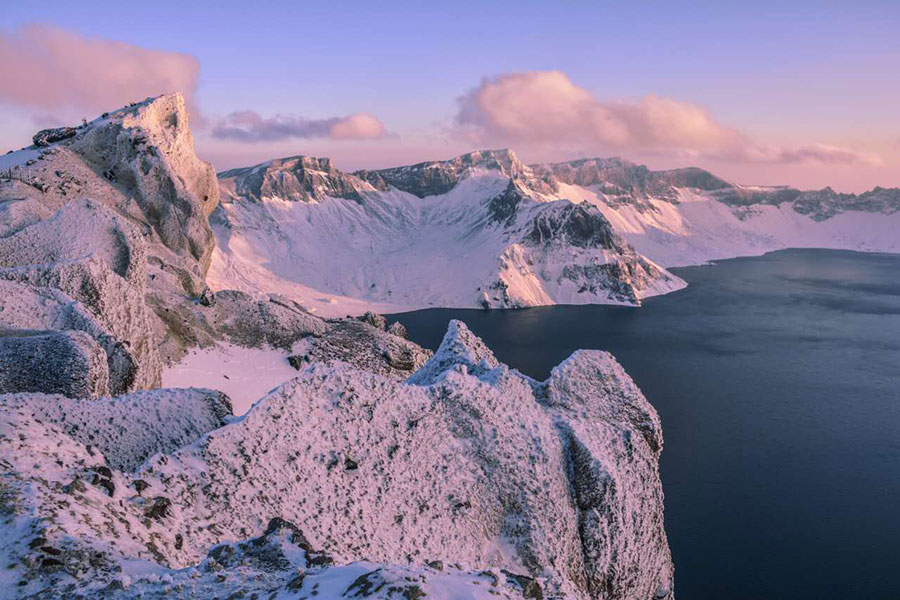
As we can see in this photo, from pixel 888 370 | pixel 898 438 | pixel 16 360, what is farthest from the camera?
pixel 888 370

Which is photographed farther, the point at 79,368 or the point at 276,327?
the point at 276,327

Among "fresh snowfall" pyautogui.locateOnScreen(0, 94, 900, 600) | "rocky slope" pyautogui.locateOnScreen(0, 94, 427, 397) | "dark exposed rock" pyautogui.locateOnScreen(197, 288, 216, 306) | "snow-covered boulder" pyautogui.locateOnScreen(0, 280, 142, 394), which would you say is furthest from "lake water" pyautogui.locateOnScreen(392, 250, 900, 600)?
"dark exposed rock" pyautogui.locateOnScreen(197, 288, 216, 306)

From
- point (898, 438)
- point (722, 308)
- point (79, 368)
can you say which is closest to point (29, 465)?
point (79, 368)

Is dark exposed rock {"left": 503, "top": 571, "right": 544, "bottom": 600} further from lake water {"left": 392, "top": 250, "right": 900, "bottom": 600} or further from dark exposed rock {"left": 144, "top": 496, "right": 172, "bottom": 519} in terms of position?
lake water {"left": 392, "top": 250, "right": 900, "bottom": 600}

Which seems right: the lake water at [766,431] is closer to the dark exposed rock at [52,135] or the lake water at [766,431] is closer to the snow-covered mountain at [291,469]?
the snow-covered mountain at [291,469]

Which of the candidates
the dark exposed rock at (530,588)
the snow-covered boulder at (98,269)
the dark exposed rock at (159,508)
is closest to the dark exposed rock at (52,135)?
the snow-covered boulder at (98,269)

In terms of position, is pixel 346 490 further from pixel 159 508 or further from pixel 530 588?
pixel 530 588

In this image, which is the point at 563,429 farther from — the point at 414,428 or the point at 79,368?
the point at 79,368
